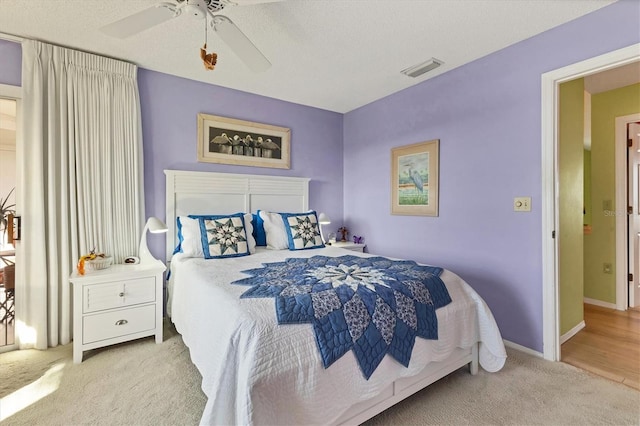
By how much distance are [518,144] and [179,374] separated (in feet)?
10.1

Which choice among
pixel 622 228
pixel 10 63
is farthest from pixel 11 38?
pixel 622 228

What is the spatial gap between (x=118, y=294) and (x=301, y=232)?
5.37 feet

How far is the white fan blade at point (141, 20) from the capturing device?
1.61 metres

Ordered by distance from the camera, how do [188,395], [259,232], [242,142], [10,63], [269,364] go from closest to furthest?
1. [269,364]
2. [188,395]
3. [10,63]
4. [259,232]
5. [242,142]

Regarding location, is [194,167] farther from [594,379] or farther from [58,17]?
[594,379]

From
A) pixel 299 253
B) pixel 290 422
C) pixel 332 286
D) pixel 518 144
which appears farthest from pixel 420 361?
pixel 518 144

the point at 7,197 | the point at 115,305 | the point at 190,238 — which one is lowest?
the point at 115,305

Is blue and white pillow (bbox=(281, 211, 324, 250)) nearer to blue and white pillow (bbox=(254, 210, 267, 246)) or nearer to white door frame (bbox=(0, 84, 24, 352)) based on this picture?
blue and white pillow (bbox=(254, 210, 267, 246))

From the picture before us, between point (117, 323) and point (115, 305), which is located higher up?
point (115, 305)

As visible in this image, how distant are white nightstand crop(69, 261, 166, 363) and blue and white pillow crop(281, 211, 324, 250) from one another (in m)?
1.21

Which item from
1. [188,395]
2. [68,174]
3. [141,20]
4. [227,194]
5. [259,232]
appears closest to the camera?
[141,20]

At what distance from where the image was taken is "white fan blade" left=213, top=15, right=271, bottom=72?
169 centimetres

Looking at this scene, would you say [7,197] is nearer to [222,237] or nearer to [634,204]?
[222,237]

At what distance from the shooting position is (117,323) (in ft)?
7.68
